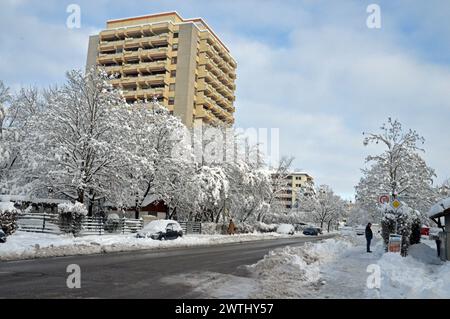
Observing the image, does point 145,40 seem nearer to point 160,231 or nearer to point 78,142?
point 78,142

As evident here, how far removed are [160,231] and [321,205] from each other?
7301 centimetres

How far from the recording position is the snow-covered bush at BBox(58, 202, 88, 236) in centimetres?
2386

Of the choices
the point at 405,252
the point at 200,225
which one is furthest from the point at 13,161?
the point at 405,252

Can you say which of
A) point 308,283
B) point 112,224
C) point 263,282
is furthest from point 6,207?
point 308,283

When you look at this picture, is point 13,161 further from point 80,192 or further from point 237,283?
point 237,283

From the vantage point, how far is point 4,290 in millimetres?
8078

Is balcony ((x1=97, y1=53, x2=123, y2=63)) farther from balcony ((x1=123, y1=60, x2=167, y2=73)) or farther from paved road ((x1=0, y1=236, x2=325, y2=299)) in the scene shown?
paved road ((x1=0, y1=236, x2=325, y2=299))

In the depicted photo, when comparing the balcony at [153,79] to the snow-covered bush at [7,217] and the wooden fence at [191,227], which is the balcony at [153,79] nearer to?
the wooden fence at [191,227]

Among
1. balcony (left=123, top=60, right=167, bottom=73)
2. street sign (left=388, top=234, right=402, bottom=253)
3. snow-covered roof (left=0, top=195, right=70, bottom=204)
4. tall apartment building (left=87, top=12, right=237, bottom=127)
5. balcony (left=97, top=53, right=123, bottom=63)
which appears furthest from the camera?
balcony (left=97, top=53, right=123, bottom=63)

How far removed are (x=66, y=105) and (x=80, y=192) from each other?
21.7 feet

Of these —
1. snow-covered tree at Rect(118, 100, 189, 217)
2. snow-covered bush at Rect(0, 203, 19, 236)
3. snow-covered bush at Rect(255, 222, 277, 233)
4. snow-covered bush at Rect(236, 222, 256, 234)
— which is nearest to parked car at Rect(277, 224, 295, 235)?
snow-covered bush at Rect(255, 222, 277, 233)

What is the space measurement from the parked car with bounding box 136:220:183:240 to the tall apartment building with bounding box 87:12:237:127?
44348mm

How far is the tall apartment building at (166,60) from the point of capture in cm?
7275

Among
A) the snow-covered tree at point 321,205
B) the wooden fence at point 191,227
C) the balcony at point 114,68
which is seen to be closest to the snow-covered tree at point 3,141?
the wooden fence at point 191,227
